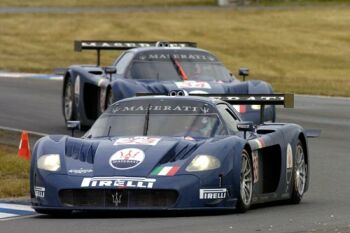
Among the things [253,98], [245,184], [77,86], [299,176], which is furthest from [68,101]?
[245,184]

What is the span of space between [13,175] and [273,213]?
12.9 feet

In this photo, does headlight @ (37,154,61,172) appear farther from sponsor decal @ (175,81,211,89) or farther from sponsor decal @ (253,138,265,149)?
sponsor decal @ (175,81,211,89)

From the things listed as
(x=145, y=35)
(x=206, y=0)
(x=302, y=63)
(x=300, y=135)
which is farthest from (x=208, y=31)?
(x=300, y=135)

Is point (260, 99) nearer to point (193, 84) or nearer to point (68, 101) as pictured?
point (193, 84)

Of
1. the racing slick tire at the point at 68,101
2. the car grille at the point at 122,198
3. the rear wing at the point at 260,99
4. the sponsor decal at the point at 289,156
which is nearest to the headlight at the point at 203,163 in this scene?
the car grille at the point at 122,198

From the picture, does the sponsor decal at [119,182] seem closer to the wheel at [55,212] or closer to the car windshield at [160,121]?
the wheel at [55,212]

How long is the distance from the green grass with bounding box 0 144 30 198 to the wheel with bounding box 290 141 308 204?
106 inches

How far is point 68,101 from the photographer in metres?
22.2

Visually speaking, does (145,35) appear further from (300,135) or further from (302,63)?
(300,135)

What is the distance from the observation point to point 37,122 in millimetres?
22062

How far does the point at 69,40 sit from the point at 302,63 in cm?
1010

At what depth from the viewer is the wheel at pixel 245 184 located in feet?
35.9

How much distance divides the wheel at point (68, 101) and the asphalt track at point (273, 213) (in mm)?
222

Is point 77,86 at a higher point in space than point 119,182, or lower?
lower
